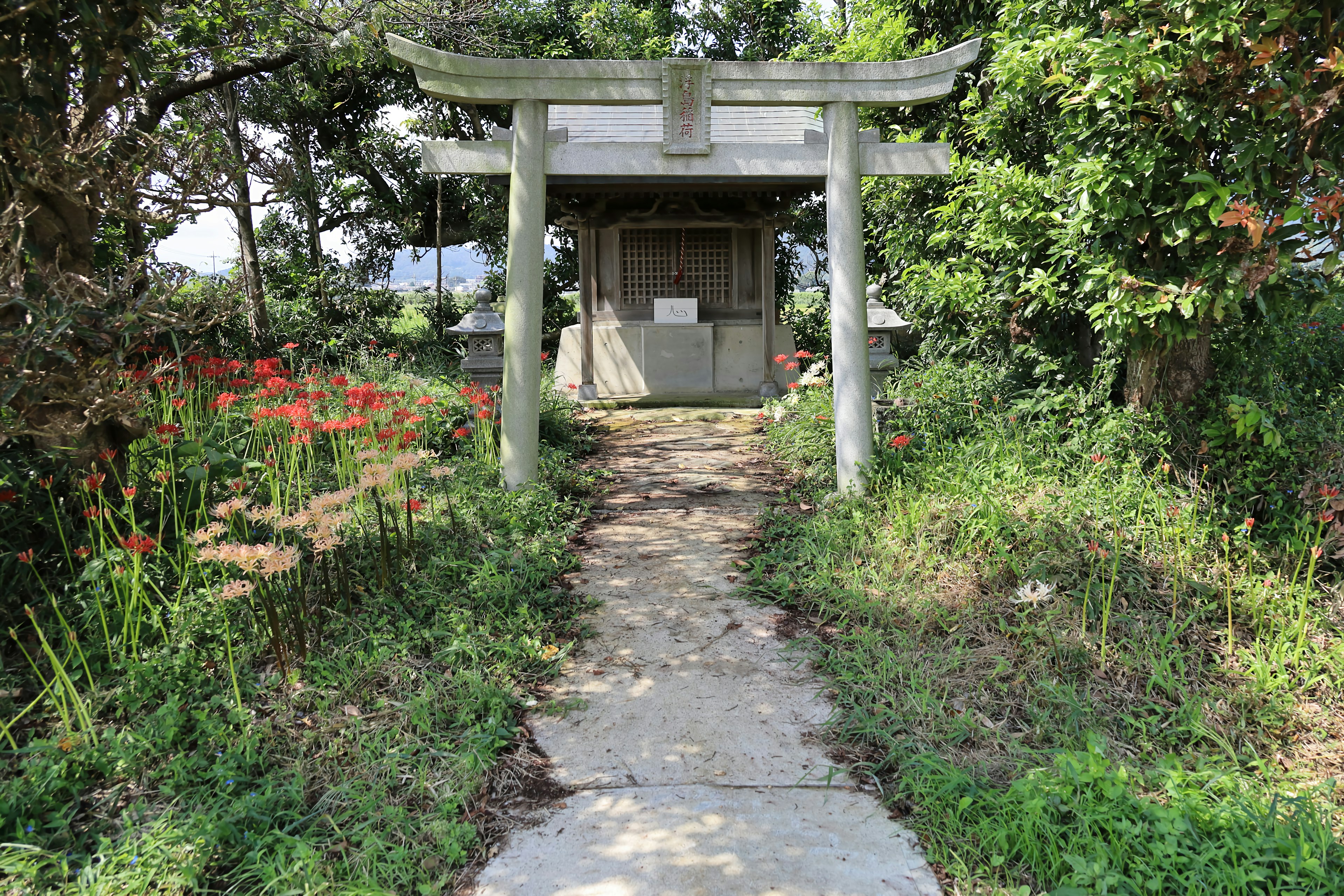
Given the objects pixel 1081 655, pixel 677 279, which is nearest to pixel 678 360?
pixel 677 279

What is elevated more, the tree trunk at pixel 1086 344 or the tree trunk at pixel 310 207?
the tree trunk at pixel 310 207

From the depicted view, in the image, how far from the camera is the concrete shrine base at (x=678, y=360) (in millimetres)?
11273

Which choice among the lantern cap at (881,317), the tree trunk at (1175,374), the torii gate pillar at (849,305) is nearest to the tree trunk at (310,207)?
the lantern cap at (881,317)

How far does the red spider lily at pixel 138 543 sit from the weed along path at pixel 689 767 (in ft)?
5.66

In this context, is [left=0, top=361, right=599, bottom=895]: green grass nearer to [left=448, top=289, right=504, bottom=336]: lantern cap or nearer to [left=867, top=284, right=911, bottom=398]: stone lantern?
[left=448, top=289, right=504, bottom=336]: lantern cap

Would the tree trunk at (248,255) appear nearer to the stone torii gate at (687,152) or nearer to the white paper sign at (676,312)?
the white paper sign at (676,312)

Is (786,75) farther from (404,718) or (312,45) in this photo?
(312,45)

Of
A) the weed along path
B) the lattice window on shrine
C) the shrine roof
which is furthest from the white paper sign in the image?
the weed along path

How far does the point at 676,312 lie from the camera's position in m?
11.3

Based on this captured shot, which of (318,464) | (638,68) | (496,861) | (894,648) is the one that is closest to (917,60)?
(638,68)

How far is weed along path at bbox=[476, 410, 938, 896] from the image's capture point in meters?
2.63

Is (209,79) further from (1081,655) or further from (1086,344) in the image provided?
(1081,655)

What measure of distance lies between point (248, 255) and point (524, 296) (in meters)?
8.02

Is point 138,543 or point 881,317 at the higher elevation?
point 881,317
